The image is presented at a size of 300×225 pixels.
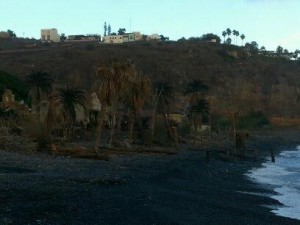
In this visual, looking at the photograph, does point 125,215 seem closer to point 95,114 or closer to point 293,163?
point 293,163

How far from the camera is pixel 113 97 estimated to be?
38906 millimetres

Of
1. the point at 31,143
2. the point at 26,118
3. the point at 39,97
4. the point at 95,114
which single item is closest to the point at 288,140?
the point at 95,114

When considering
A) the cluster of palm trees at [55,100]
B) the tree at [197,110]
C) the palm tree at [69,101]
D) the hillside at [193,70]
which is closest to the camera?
the cluster of palm trees at [55,100]

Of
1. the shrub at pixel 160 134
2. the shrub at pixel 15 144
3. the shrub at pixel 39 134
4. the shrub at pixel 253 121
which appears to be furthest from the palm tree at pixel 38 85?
the shrub at pixel 253 121

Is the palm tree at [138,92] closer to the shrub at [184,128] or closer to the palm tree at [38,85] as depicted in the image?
the palm tree at [38,85]

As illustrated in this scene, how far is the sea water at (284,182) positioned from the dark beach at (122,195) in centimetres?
70

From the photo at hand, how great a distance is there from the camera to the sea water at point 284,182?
2040cm

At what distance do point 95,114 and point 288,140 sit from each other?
3339 cm

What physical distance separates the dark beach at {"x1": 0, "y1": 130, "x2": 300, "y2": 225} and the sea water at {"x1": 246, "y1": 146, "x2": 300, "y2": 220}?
2.29ft

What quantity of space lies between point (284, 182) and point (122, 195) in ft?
53.1

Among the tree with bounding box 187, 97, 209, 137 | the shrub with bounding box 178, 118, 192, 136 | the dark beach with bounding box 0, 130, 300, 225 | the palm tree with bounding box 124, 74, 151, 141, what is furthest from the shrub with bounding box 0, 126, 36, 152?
the shrub with bounding box 178, 118, 192, 136

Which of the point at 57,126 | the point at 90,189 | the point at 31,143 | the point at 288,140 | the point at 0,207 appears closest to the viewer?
the point at 0,207

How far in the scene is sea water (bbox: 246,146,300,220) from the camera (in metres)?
20.4

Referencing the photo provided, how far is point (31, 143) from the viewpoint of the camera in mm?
33438
